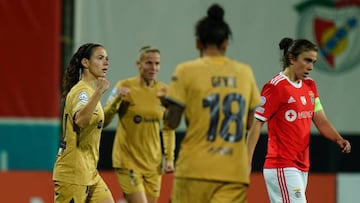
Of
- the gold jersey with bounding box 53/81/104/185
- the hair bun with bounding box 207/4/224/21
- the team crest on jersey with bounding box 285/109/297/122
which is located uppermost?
the hair bun with bounding box 207/4/224/21

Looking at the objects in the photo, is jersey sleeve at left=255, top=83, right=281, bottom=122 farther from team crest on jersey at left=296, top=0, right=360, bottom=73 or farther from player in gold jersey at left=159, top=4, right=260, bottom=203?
team crest on jersey at left=296, top=0, right=360, bottom=73

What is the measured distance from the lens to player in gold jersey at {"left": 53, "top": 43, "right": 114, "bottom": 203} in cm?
752

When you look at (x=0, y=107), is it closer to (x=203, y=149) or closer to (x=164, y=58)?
(x=164, y=58)

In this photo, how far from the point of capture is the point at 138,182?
954cm

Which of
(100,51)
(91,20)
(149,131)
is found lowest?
(149,131)

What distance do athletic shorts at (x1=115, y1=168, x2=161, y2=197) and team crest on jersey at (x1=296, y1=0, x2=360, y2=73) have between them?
169 inches

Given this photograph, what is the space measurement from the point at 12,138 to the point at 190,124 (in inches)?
281

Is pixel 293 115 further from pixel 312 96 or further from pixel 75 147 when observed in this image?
pixel 75 147

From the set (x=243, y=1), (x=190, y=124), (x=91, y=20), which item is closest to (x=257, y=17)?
(x=243, y=1)

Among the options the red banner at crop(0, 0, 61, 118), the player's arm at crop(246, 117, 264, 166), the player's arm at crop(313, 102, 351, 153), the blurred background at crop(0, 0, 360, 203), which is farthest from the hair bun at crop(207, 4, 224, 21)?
the red banner at crop(0, 0, 61, 118)

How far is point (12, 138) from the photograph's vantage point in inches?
513

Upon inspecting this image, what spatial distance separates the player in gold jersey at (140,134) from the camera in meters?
9.55

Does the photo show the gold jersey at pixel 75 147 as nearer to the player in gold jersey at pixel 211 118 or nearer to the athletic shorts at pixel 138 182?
the player in gold jersey at pixel 211 118

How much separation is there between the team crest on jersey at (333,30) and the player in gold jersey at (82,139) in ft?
19.5
